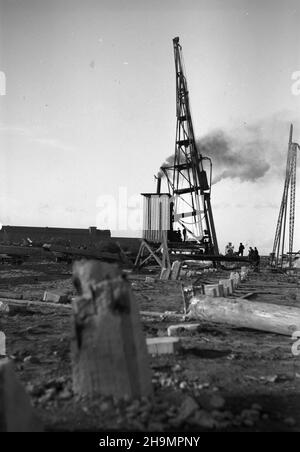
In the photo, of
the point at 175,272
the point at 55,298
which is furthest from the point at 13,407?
the point at 175,272

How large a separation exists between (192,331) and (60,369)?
229 centimetres

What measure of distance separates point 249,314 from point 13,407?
179 inches

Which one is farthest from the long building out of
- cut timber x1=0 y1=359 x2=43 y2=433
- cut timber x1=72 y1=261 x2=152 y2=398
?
cut timber x1=0 y1=359 x2=43 y2=433

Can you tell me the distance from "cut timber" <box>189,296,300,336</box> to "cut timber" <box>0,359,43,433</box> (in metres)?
4.34

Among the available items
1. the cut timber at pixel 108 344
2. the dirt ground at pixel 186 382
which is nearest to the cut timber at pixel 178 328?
the dirt ground at pixel 186 382

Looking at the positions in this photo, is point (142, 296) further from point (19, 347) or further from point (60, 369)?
point (60, 369)

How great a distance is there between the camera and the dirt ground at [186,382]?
2.98 metres

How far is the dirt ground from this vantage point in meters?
2.98

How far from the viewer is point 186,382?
3.73 metres

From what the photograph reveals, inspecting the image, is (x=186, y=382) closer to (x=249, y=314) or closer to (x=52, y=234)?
(x=249, y=314)

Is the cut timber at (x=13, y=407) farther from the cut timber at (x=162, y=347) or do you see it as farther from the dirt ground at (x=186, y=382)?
the cut timber at (x=162, y=347)

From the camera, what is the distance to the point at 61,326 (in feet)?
20.9

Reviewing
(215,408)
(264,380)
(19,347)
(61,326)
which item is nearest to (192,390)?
(215,408)

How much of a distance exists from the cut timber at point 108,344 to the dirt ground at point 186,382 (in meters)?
0.11
